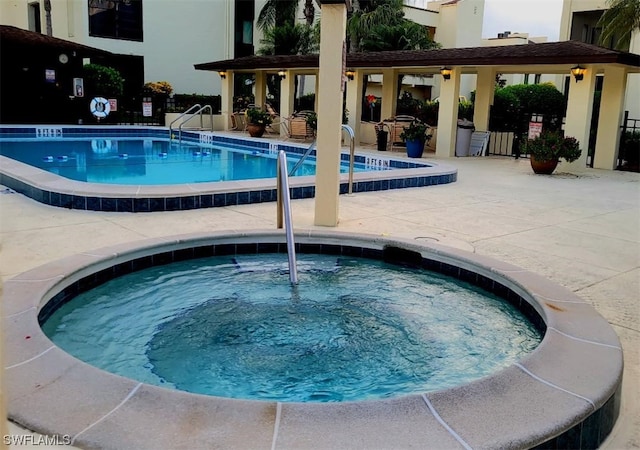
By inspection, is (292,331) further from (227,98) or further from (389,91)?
(227,98)

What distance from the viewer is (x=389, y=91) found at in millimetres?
18562

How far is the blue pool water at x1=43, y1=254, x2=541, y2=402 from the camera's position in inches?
128

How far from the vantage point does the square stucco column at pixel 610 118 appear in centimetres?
1332

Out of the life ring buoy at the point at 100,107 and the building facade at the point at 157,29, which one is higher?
the building facade at the point at 157,29

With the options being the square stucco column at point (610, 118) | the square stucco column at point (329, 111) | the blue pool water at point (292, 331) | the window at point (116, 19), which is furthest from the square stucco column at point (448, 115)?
the window at point (116, 19)

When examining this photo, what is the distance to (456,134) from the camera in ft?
51.4

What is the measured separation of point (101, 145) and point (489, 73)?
1103 cm

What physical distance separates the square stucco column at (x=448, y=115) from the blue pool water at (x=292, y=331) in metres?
10.8

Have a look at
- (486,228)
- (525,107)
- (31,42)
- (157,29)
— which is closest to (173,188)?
(486,228)

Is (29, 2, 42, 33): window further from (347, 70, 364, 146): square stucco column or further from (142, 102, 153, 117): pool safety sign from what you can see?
(347, 70, 364, 146): square stucco column

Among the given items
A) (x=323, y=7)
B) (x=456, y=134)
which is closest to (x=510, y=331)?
(x=323, y=7)

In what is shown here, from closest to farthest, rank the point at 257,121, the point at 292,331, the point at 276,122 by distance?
the point at 292,331 → the point at 257,121 → the point at 276,122

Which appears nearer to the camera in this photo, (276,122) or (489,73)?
(489,73)

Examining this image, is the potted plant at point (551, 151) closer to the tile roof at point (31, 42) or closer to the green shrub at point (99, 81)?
the tile roof at point (31, 42)
